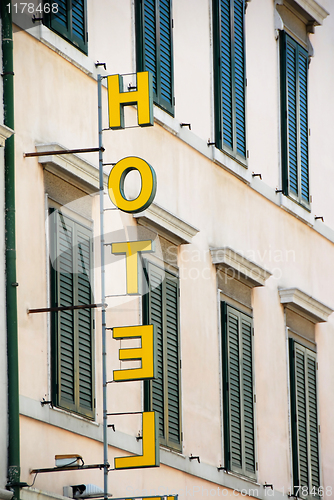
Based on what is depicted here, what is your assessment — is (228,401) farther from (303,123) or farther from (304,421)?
(303,123)

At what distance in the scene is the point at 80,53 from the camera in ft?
54.9

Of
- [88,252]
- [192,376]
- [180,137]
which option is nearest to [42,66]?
[88,252]

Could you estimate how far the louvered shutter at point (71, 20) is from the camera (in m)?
16.3

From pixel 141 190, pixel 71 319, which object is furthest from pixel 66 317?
pixel 141 190

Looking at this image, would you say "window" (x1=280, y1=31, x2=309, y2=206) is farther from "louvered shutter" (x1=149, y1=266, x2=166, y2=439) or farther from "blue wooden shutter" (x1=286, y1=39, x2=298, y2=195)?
"louvered shutter" (x1=149, y1=266, x2=166, y2=439)

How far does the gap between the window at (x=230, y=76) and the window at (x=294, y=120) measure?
54.5 inches

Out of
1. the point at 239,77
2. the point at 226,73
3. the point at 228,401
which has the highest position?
the point at 239,77

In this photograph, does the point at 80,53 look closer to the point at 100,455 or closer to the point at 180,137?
the point at 180,137

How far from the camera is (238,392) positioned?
19438 millimetres

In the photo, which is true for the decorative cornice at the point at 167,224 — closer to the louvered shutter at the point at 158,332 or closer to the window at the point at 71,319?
the louvered shutter at the point at 158,332

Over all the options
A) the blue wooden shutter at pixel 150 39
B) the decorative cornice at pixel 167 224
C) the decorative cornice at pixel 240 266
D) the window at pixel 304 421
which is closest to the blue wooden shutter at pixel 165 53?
the blue wooden shutter at pixel 150 39

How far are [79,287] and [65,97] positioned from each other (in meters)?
2.25

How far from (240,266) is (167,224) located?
7.23 ft

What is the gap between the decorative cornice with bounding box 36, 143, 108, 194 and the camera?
50.6 ft
